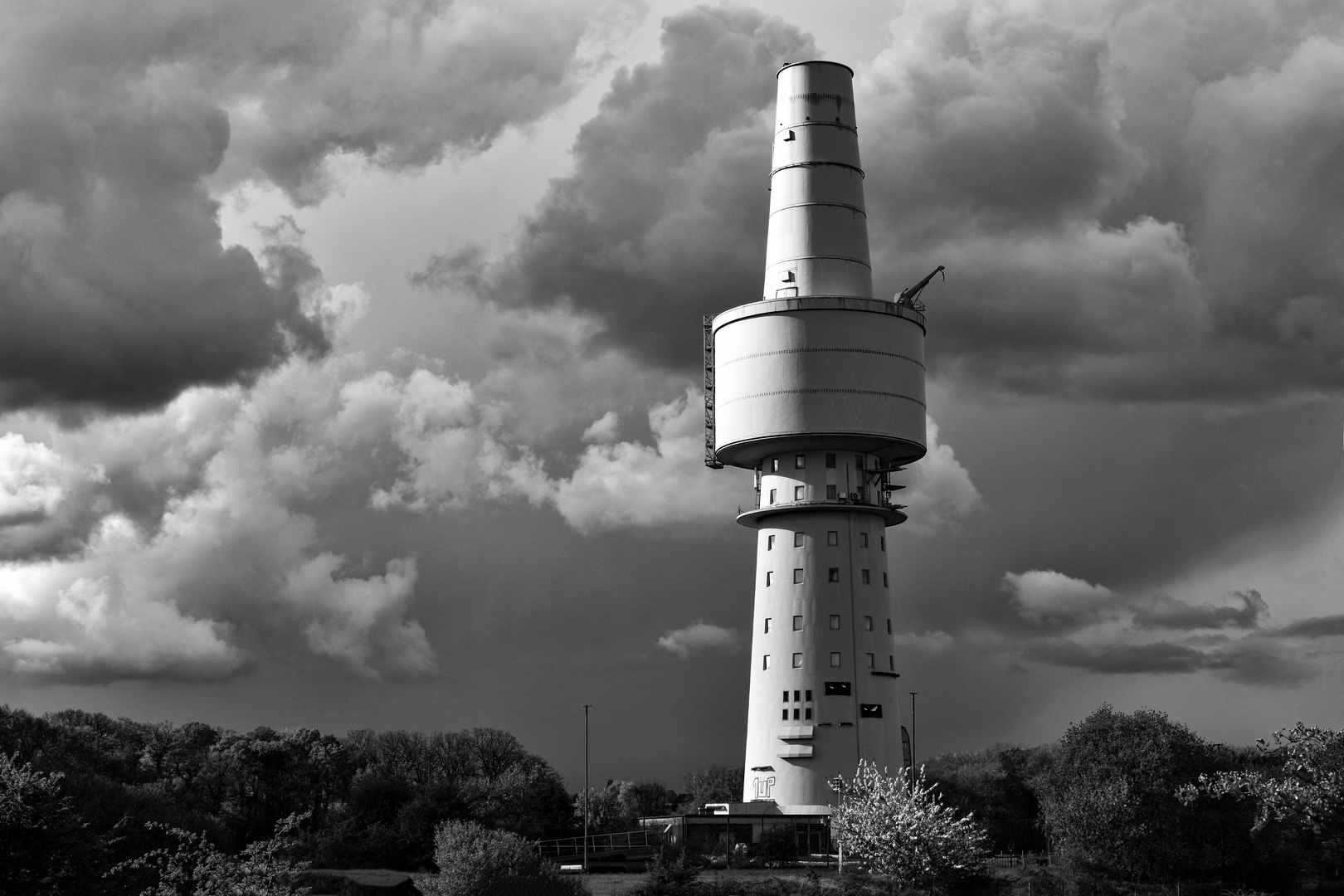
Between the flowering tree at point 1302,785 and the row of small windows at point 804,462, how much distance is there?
4374 centimetres

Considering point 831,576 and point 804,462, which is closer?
point 831,576

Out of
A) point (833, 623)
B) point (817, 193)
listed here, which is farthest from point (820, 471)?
point (817, 193)

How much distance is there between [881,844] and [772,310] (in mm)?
35152

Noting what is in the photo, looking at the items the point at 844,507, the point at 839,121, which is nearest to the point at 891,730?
the point at 844,507

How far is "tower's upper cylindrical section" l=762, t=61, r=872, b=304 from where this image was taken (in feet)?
299

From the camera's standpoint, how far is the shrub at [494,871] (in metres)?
61.1

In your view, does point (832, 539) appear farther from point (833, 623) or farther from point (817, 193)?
point (817, 193)

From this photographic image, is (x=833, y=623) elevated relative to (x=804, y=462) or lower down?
lower down

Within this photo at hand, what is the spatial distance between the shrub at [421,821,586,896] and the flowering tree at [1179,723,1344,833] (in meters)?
26.2

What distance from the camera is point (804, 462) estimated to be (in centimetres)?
8931

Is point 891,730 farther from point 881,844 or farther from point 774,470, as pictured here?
point 881,844

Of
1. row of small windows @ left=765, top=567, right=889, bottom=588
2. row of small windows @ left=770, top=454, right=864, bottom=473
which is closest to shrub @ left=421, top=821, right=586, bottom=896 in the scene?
row of small windows @ left=765, top=567, right=889, bottom=588

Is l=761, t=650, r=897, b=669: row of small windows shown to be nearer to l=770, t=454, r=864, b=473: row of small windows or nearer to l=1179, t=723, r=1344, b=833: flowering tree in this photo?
l=770, t=454, r=864, b=473: row of small windows

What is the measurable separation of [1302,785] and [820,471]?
4778cm
